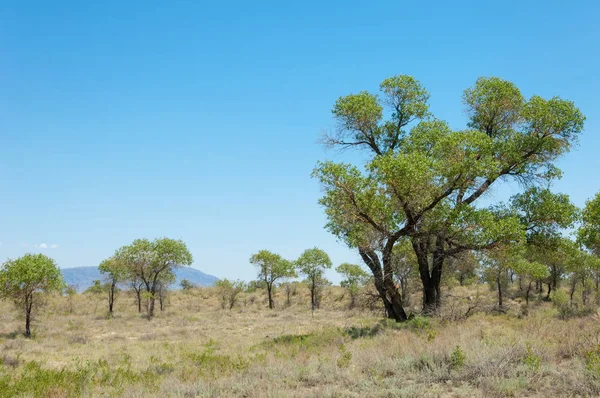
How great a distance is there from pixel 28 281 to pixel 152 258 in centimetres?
2003

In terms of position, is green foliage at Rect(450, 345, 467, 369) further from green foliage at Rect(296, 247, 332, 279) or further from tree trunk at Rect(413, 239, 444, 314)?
green foliage at Rect(296, 247, 332, 279)

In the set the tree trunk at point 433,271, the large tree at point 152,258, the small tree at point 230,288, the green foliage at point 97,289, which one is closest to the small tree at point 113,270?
the large tree at point 152,258

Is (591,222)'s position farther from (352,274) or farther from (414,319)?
(352,274)

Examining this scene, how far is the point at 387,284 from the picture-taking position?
20.4 meters

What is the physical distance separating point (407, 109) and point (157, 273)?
39.5 meters

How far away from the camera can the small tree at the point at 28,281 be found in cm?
3011

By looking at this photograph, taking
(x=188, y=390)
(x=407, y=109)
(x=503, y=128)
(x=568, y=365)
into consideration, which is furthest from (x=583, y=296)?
(x=188, y=390)

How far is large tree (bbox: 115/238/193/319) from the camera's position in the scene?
49875 mm

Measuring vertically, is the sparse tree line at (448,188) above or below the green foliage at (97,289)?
above

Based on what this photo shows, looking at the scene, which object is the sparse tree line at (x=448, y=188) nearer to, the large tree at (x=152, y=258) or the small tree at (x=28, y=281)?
the small tree at (x=28, y=281)

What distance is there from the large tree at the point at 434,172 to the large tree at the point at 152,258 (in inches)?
1386

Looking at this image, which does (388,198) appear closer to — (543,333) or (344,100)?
(344,100)

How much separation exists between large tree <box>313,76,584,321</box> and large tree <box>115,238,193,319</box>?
115 feet

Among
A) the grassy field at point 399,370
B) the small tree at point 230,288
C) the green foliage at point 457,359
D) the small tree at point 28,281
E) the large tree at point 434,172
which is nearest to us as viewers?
the grassy field at point 399,370
